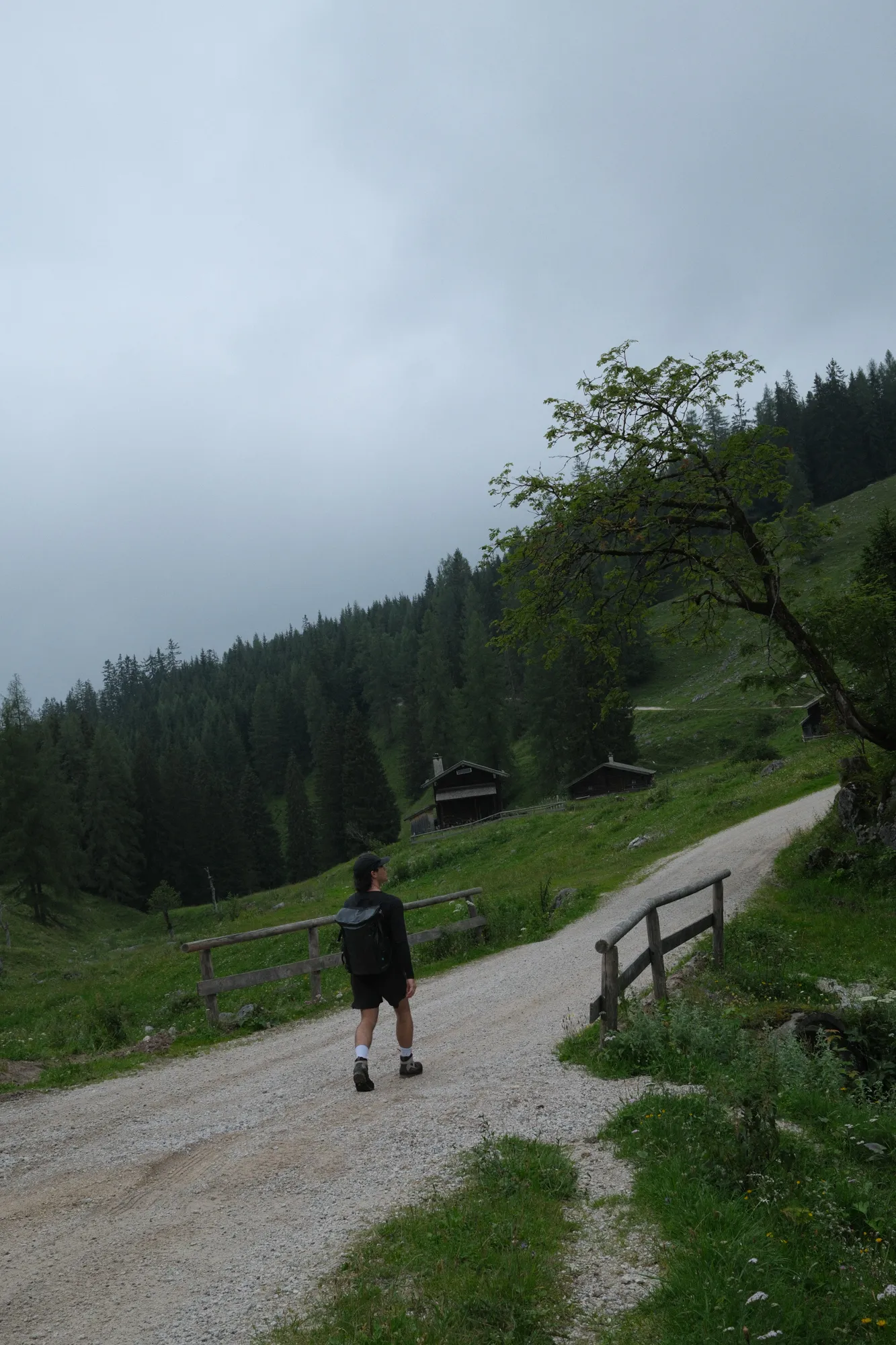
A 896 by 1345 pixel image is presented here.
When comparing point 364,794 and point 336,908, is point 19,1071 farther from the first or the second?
point 364,794

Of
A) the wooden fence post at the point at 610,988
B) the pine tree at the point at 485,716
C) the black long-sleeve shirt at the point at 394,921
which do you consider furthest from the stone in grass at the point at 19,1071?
the pine tree at the point at 485,716

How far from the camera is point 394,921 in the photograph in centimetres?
865

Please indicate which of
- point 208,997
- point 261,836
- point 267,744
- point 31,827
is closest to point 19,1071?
point 208,997

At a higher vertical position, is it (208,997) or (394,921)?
(394,921)

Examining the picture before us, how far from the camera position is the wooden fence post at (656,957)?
10.2 metres

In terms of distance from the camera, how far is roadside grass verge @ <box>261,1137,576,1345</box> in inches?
171

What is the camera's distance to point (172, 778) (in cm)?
9525

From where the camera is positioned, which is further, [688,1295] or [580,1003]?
[580,1003]

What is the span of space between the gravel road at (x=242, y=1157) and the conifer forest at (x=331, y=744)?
9411 mm

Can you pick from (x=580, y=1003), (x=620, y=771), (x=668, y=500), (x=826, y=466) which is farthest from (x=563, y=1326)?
(x=826, y=466)

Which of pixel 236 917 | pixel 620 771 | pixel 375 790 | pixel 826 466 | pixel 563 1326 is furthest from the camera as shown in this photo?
pixel 826 466

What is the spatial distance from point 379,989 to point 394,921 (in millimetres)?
723

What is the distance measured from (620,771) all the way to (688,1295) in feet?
213

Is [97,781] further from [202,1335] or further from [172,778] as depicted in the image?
[202,1335]
